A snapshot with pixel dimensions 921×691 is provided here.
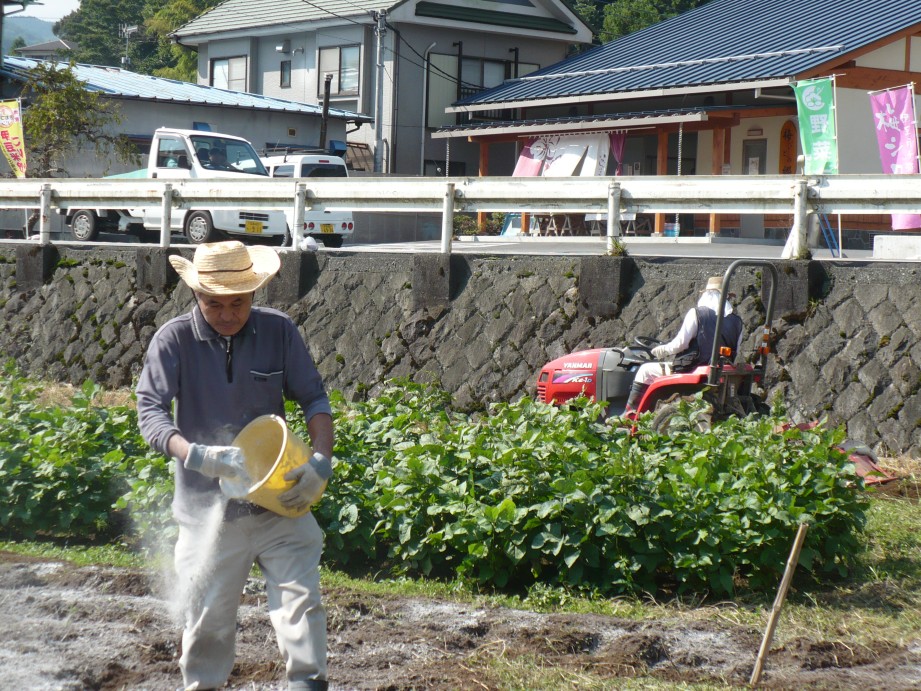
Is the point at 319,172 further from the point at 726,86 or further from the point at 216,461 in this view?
the point at 216,461

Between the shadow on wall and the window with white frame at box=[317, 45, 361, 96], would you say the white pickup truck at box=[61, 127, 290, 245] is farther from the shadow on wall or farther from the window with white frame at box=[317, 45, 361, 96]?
the window with white frame at box=[317, 45, 361, 96]

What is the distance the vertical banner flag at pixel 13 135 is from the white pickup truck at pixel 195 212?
1440 mm

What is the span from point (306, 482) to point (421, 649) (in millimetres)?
1356

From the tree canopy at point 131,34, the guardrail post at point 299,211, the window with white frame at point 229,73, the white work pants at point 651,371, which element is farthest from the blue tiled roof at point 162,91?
the white work pants at point 651,371

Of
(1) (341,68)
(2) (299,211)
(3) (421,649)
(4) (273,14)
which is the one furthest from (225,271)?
(4) (273,14)

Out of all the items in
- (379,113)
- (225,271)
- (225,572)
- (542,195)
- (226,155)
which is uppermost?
(379,113)

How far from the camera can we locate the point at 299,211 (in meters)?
12.6

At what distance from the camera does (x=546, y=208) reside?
11156 mm

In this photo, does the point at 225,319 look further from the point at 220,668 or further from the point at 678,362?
the point at 678,362

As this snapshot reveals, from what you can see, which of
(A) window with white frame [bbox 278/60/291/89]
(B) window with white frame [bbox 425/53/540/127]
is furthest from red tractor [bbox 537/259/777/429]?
(A) window with white frame [bbox 278/60/291/89]

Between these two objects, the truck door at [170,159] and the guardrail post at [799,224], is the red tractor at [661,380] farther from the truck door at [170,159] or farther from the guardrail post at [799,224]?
the truck door at [170,159]

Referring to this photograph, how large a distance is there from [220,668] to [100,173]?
26.8 m

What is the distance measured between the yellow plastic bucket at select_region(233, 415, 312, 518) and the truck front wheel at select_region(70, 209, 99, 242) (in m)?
16.4

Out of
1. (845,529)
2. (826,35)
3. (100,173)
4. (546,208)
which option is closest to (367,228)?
(100,173)
